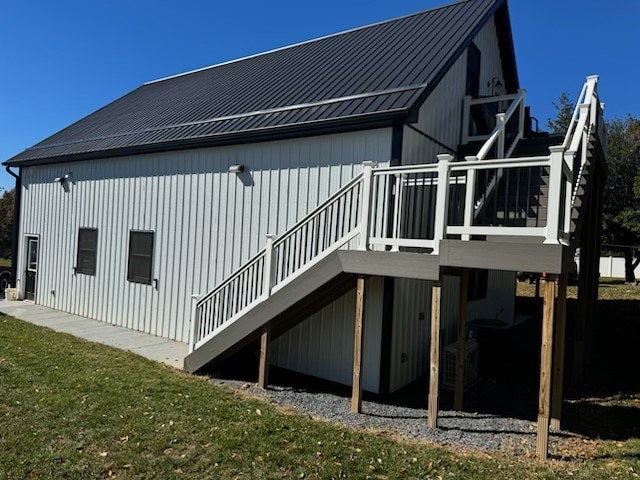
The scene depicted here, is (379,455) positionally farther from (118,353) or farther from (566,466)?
(118,353)

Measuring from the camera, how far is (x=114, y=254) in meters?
10.5

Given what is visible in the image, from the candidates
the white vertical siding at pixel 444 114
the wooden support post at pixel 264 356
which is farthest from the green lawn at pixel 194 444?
the white vertical siding at pixel 444 114

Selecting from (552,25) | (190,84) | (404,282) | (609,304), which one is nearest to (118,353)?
(404,282)

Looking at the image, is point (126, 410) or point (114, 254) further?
point (114, 254)

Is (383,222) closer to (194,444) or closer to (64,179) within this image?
(194,444)

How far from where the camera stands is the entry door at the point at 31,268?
12.9m

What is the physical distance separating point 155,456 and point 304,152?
478cm

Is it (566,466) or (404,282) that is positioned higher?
(404,282)

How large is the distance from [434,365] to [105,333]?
706 cm

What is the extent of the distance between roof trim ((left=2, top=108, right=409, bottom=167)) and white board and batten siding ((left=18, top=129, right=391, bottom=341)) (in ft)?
0.40

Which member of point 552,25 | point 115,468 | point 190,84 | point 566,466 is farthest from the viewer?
point 190,84

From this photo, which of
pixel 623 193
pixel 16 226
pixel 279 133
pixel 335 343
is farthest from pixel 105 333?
pixel 623 193

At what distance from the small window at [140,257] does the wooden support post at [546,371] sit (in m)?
7.68

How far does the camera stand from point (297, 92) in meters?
8.67
